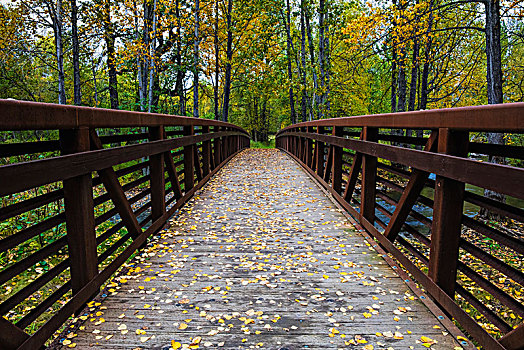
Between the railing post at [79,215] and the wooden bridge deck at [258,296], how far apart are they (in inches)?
13.3

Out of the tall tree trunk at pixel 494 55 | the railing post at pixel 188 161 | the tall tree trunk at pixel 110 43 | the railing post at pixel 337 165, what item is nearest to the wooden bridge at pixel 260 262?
the railing post at pixel 337 165

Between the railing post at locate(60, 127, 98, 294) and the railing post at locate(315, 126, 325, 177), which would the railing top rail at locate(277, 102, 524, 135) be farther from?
the railing post at locate(315, 126, 325, 177)

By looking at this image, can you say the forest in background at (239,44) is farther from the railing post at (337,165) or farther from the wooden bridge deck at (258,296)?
the wooden bridge deck at (258,296)

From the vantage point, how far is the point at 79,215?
253 centimetres

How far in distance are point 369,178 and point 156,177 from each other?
2576 millimetres

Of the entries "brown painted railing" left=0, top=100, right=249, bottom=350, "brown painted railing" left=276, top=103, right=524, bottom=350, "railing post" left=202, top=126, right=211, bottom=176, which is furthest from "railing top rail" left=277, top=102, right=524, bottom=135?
"railing post" left=202, top=126, right=211, bottom=176

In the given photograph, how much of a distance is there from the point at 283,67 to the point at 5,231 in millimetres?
14791

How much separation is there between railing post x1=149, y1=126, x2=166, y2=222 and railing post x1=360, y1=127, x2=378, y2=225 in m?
2.47

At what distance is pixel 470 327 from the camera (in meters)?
2.16

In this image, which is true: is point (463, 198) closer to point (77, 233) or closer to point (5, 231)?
point (77, 233)

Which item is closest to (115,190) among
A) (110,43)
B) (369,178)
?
(369,178)

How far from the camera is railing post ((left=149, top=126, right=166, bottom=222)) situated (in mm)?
4406

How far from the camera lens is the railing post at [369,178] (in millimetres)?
4242

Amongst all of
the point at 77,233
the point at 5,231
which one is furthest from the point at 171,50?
the point at 77,233
